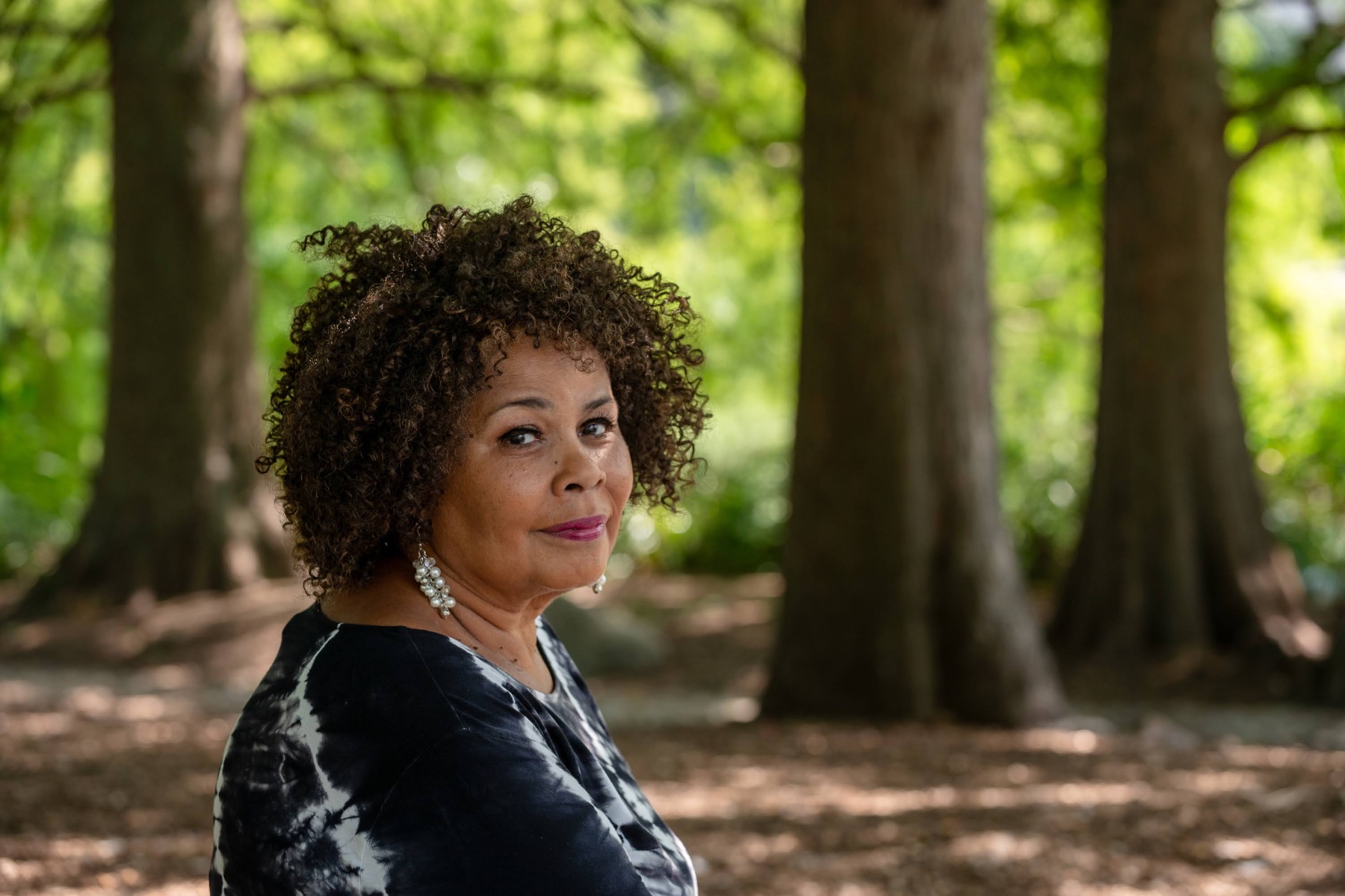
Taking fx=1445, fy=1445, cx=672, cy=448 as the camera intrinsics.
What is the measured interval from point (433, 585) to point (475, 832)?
48 centimetres

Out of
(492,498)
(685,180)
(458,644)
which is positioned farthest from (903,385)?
(685,180)

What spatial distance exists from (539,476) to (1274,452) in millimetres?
10585

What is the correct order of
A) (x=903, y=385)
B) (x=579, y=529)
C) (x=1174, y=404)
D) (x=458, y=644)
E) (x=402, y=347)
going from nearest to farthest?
(x=458, y=644) < (x=402, y=347) < (x=579, y=529) < (x=903, y=385) < (x=1174, y=404)

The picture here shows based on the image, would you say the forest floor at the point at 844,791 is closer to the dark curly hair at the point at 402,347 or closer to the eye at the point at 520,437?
the dark curly hair at the point at 402,347

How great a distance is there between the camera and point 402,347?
2.20 m

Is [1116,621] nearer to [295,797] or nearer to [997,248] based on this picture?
[295,797]

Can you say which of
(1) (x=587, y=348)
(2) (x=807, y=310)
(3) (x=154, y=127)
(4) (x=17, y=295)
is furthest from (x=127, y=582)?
(1) (x=587, y=348)

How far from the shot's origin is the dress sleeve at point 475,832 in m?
1.85

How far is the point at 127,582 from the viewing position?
9.92 meters

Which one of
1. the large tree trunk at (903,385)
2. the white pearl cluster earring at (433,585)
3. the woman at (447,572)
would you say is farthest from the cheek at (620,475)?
the large tree trunk at (903,385)

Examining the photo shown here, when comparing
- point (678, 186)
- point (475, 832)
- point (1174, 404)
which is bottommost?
point (475, 832)

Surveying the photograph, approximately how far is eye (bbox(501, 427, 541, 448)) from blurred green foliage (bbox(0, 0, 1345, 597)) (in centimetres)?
742

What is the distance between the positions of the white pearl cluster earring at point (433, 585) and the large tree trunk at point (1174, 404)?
7.32m

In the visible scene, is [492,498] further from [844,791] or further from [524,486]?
[844,791]
